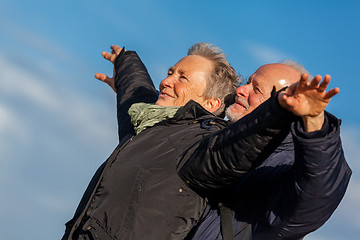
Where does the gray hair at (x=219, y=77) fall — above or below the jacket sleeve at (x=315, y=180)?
above

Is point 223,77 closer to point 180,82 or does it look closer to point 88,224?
point 180,82

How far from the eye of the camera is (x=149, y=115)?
17.7 feet

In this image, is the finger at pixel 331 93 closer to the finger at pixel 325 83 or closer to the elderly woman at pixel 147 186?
the finger at pixel 325 83

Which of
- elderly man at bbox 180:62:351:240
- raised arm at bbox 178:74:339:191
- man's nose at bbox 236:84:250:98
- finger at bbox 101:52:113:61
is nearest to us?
raised arm at bbox 178:74:339:191

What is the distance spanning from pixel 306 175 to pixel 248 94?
1.86 m

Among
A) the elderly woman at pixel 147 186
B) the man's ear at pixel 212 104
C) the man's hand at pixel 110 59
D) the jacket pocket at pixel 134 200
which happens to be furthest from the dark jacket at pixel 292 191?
the man's hand at pixel 110 59

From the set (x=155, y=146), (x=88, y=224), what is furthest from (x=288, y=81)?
(x=88, y=224)

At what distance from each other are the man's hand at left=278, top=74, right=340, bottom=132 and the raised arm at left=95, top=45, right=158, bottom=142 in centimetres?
268

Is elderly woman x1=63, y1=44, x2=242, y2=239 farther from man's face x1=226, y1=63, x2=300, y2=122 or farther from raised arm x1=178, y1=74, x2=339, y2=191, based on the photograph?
man's face x1=226, y1=63, x2=300, y2=122

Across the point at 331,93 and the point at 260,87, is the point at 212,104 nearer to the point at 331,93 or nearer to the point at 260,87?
the point at 260,87

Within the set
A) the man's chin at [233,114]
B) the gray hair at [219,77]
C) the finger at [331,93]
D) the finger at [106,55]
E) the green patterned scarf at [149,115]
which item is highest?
the finger at [106,55]

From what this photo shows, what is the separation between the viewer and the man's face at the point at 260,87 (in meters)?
5.67

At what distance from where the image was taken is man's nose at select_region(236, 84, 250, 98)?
5.79 meters

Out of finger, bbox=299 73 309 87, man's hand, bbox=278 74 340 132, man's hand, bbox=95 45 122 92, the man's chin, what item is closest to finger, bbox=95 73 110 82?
man's hand, bbox=95 45 122 92
